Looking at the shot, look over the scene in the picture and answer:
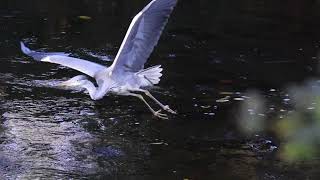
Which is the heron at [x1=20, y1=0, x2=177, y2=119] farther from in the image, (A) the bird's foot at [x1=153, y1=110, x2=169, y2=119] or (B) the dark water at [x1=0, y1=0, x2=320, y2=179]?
(B) the dark water at [x1=0, y1=0, x2=320, y2=179]

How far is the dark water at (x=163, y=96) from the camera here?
464 centimetres

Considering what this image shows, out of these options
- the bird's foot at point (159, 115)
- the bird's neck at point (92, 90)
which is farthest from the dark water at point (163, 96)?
the bird's neck at point (92, 90)

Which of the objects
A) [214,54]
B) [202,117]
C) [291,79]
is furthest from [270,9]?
[202,117]

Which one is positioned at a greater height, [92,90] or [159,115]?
[92,90]

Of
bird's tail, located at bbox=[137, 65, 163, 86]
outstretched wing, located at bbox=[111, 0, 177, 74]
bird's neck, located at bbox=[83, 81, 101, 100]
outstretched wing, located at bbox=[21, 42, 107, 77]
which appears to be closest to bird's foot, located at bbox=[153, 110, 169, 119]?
bird's tail, located at bbox=[137, 65, 163, 86]

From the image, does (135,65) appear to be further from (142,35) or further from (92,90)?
(92,90)

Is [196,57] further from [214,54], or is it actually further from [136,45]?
[136,45]

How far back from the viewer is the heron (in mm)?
5598

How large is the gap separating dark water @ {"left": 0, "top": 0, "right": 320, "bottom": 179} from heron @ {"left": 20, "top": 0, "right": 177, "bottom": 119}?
0.83 ft

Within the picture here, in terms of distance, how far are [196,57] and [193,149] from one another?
3191mm

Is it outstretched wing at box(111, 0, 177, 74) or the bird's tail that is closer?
outstretched wing at box(111, 0, 177, 74)

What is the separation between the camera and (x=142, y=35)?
5.69 meters

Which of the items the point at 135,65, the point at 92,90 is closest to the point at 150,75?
the point at 135,65

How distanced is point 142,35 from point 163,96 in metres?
1.04
